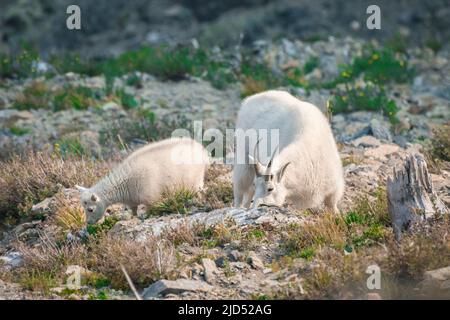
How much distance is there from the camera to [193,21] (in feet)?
81.1

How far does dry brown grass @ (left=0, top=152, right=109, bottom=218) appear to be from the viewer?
38.1 feet

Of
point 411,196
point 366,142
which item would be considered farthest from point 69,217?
point 366,142

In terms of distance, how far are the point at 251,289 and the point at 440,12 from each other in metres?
15.9

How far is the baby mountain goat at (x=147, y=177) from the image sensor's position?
Answer: 11031 millimetres

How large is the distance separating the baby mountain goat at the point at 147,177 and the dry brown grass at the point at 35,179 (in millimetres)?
791

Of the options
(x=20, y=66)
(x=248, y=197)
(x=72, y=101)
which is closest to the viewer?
(x=248, y=197)

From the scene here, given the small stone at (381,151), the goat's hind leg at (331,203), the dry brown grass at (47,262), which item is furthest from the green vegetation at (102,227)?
the small stone at (381,151)

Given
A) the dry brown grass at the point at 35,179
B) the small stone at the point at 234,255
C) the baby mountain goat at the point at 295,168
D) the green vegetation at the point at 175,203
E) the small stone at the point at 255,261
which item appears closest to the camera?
the small stone at the point at 255,261

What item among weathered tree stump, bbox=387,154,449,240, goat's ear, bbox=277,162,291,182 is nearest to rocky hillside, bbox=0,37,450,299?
weathered tree stump, bbox=387,154,449,240

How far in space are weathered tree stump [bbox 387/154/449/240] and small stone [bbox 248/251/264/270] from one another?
1.38 meters

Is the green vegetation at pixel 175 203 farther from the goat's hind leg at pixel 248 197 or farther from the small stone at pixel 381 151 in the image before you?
the small stone at pixel 381 151

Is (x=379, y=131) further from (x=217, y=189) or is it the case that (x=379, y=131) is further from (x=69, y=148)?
(x=69, y=148)

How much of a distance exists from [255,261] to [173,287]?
1028 millimetres

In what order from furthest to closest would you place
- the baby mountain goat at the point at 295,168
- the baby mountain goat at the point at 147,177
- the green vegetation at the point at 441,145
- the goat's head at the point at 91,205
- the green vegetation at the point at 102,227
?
the green vegetation at the point at 441,145 < the baby mountain goat at the point at 147,177 < the goat's head at the point at 91,205 < the green vegetation at the point at 102,227 < the baby mountain goat at the point at 295,168
